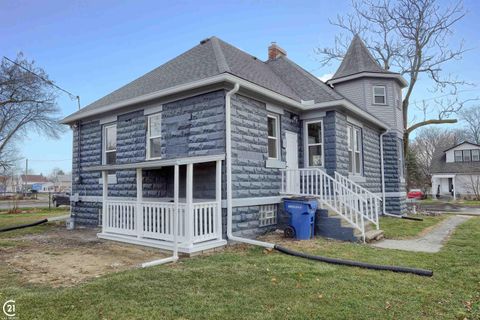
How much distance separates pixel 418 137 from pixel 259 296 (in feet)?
178

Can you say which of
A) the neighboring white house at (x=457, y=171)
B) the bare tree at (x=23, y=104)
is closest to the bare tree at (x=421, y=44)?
the neighboring white house at (x=457, y=171)

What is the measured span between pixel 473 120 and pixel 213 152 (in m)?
52.0

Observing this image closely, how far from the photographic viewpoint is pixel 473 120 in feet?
151

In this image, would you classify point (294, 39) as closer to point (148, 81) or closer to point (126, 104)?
point (148, 81)

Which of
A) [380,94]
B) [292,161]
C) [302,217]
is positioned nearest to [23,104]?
[292,161]

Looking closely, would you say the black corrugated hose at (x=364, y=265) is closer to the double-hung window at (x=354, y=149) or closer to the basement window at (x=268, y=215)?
the basement window at (x=268, y=215)

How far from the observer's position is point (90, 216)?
1115cm

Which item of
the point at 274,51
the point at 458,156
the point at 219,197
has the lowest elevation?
the point at 219,197

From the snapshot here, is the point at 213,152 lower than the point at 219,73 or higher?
lower

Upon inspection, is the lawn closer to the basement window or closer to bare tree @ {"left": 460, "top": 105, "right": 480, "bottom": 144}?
the basement window

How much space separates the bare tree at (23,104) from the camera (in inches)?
971

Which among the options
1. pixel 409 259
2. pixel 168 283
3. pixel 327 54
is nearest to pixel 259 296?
pixel 168 283

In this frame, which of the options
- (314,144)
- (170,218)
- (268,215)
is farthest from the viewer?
(314,144)

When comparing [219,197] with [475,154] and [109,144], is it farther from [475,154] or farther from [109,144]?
[475,154]
